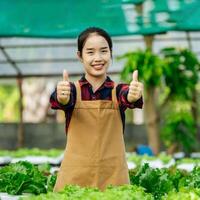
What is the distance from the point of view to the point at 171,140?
13016mm

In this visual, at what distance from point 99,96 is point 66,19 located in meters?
4.65

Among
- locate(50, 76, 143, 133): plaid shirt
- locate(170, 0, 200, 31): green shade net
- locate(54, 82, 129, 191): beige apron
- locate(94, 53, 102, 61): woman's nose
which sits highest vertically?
locate(170, 0, 200, 31): green shade net

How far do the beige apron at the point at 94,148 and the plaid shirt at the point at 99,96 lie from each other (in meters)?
0.03

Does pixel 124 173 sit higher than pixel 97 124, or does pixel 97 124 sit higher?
pixel 97 124

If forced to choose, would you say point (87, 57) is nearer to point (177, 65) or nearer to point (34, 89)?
point (177, 65)

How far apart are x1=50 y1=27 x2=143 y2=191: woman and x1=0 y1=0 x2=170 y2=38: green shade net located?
4217 millimetres

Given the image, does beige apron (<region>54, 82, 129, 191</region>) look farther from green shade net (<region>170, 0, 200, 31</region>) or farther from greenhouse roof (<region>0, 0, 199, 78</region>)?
green shade net (<region>170, 0, 200, 31</region>)

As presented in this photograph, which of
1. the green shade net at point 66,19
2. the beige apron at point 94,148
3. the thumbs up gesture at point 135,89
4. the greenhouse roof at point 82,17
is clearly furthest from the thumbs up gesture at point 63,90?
the green shade net at point 66,19

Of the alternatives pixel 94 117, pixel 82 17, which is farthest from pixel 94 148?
pixel 82 17

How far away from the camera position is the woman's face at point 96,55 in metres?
3.57

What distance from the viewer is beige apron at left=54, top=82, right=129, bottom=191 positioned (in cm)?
350

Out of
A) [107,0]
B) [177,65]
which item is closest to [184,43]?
[177,65]

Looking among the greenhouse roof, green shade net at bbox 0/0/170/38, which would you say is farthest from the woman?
green shade net at bbox 0/0/170/38

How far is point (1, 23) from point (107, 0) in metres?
1.28
